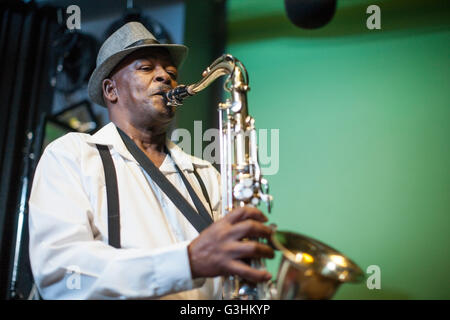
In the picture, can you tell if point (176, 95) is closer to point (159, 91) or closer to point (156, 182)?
point (159, 91)

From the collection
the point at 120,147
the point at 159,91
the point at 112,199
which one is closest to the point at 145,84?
the point at 159,91

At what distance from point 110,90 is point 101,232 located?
77 cm

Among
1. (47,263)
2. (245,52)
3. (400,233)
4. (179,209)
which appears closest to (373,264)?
(400,233)

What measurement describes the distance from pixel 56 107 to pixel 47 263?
2.36m

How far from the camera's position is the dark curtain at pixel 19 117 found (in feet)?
8.89

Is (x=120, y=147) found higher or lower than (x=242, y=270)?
higher

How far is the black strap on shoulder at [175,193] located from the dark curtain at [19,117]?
1260mm

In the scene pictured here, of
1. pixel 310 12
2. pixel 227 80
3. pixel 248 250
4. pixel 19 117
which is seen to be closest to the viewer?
pixel 248 250

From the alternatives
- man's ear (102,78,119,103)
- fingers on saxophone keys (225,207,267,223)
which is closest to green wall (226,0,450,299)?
man's ear (102,78,119,103)

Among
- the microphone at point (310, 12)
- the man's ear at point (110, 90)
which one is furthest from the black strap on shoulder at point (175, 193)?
the microphone at point (310, 12)

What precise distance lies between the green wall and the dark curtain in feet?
4.85

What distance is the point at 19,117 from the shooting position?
2.97 m

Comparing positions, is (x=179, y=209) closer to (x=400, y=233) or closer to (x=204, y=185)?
(x=204, y=185)

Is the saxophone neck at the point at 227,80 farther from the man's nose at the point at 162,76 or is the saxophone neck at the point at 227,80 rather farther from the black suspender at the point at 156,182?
the black suspender at the point at 156,182
